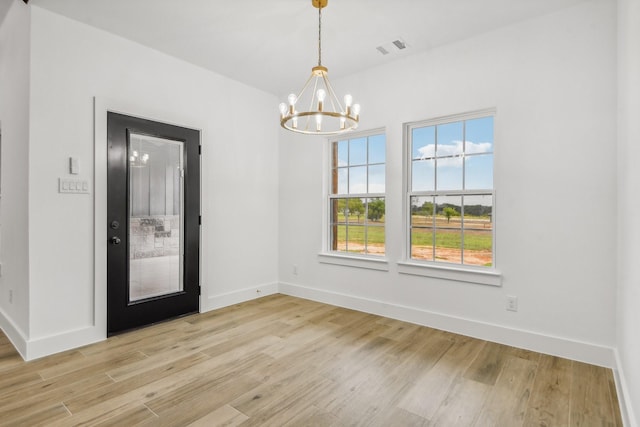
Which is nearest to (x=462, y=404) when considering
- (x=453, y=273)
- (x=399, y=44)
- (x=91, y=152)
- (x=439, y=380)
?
(x=439, y=380)

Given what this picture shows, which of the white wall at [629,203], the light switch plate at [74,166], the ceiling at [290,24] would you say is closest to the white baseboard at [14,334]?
the light switch plate at [74,166]

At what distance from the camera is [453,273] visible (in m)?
3.41

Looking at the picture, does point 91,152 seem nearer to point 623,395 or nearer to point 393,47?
point 393,47

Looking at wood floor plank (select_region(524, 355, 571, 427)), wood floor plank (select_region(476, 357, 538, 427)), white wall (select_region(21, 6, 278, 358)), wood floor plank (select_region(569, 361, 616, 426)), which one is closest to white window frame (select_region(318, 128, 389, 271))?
white wall (select_region(21, 6, 278, 358))

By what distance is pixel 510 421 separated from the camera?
1996mm

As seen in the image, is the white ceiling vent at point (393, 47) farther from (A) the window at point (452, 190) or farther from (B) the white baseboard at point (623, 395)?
(B) the white baseboard at point (623, 395)

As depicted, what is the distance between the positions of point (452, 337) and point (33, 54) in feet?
14.6

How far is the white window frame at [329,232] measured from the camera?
4000 millimetres

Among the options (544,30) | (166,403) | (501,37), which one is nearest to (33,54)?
(166,403)

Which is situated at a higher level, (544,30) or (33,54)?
(544,30)

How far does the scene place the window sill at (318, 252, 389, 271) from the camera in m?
3.94

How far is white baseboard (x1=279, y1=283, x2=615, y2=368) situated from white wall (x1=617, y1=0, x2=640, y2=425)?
0.34m

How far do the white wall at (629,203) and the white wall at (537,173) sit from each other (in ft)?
0.66

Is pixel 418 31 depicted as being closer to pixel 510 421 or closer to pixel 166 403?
pixel 510 421
